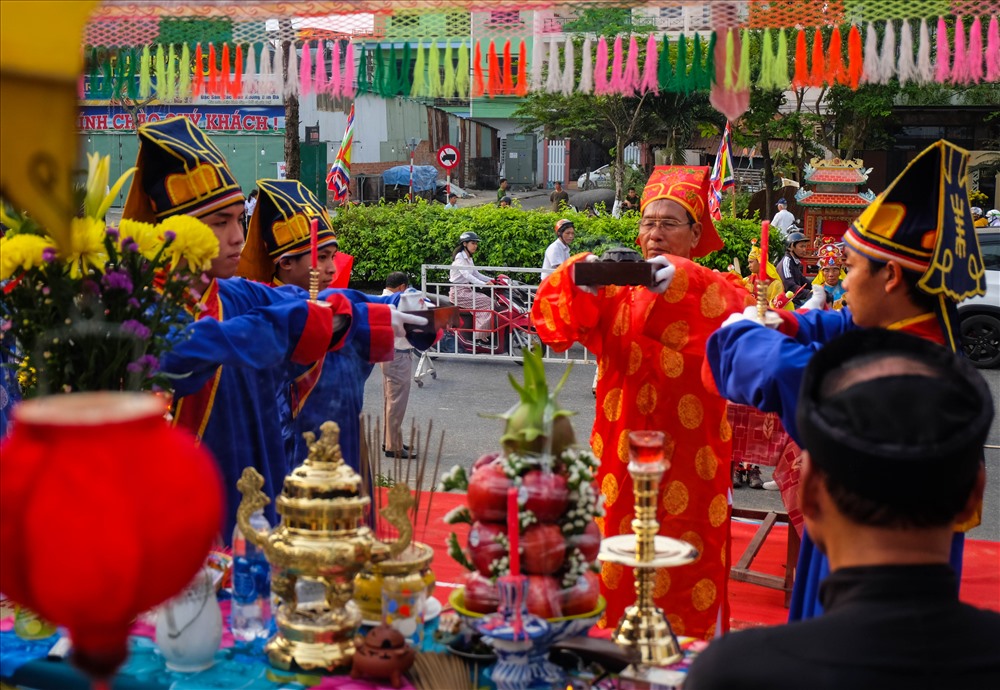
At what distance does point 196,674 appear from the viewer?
7.63ft

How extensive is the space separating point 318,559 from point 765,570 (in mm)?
3562

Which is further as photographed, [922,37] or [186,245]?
[922,37]

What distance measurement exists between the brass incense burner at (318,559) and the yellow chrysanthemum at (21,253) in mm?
623

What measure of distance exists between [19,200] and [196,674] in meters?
1.34

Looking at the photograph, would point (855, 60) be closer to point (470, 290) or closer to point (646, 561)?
point (646, 561)

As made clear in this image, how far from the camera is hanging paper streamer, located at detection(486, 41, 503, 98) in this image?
5.66 meters

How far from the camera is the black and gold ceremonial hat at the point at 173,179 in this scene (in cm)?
345

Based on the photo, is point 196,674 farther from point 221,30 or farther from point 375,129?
point 375,129

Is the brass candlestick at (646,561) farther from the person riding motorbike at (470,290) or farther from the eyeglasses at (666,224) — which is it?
the person riding motorbike at (470,290)

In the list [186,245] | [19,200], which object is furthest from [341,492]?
[19,200]

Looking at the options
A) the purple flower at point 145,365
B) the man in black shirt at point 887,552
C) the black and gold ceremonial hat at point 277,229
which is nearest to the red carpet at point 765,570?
the black and gold ceremonial hat at point 277,229

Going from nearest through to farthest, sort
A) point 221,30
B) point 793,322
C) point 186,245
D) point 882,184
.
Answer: point 186,245
point 793,322
point 221,30
point 882,184

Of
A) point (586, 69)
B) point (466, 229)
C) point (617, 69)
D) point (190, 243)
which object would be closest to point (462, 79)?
point (586, 69)

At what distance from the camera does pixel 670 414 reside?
3.94 m
